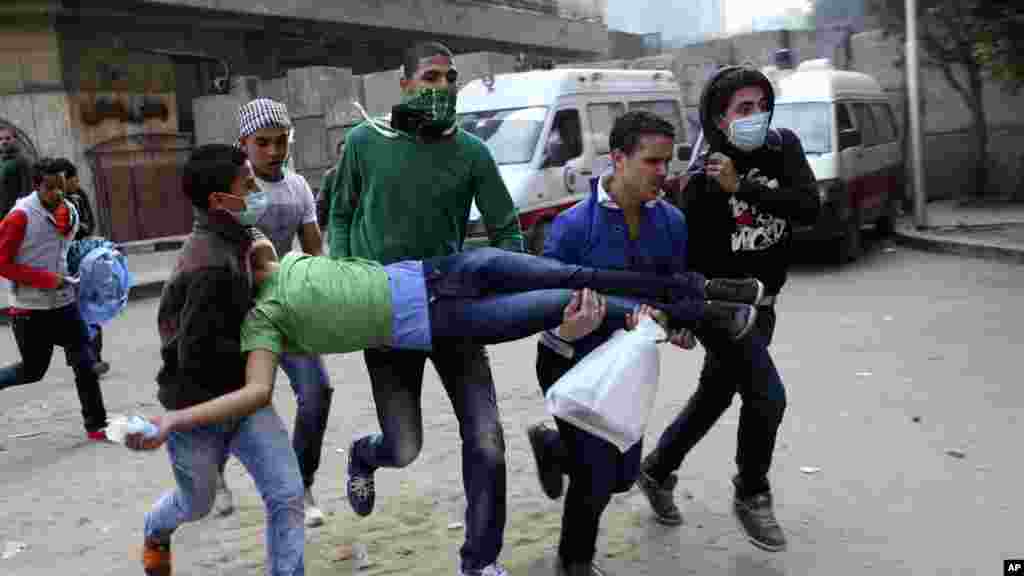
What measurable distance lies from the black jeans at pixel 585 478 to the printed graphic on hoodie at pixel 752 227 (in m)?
0.82

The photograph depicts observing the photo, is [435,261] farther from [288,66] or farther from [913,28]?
[288,66]

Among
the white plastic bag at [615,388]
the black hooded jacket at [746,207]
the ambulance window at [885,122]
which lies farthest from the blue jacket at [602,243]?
the ambulance window at [885,122]

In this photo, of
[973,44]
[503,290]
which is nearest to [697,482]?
[503,290]

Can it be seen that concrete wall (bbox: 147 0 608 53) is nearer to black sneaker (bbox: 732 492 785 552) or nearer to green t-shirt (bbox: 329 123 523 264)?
green t-shirt (bbox: 329 123 523 264)

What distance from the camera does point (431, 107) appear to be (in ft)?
11.7

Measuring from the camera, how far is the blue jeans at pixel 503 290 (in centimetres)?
314

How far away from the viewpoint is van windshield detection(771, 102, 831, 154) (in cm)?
1163

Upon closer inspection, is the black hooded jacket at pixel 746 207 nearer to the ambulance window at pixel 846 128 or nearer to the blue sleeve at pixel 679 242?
the blue sleeve at pixel 679 242

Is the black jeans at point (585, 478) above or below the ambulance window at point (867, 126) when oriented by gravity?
below

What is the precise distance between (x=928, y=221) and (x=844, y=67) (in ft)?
14.9

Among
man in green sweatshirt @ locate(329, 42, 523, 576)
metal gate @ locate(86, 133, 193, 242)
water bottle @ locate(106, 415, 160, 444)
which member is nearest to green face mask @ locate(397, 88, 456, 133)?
man in green sweatshirt @ locate(329, 42, 523, 576)

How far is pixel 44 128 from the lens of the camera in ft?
58.3

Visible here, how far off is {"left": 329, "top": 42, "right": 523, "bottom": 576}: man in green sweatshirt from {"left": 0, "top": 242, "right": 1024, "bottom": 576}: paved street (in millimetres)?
650

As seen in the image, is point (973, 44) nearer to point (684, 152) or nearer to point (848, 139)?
point (848, 139)
